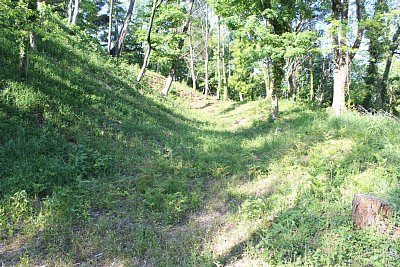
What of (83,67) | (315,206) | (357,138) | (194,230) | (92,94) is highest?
(83,67)

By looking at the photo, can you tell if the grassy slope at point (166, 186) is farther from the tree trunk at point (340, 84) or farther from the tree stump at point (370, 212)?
the tree trunk at point (340, 84)

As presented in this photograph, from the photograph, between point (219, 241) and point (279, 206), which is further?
point (279, 206)

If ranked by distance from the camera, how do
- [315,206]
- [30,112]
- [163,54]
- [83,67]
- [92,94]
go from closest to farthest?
[315,206] → [30,112] → [92,94] → [83,67] → [163,54]

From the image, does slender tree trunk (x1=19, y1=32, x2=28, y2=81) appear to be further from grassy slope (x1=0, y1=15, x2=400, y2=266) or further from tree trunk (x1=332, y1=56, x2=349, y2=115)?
tree trunk (x1=332, y1=56, x2=349, y2=115)

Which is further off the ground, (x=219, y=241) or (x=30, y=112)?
(x=30, y=112)

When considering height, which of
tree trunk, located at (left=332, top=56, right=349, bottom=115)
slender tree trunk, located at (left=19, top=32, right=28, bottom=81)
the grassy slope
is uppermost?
slender tree trunk, located at (left=19, top=32, right=28, bottom=81)

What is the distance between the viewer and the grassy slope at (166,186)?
13.5 ft

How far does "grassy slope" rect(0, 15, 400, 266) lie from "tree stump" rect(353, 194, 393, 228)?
0.73 feet

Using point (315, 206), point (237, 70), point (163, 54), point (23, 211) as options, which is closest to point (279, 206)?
point (315, 206)

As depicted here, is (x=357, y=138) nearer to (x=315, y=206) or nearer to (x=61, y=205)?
(x=315, y=206)

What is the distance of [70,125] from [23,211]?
3.51 meters

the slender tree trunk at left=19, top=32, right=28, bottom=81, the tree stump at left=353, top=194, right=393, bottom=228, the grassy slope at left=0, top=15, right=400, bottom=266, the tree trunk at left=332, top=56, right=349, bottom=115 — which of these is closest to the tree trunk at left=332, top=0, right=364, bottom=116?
the tree trunk at left=332, top=56, right=349, bottom=115

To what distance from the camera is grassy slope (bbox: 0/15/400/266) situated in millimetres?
4109

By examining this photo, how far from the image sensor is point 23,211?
4.99 metres
